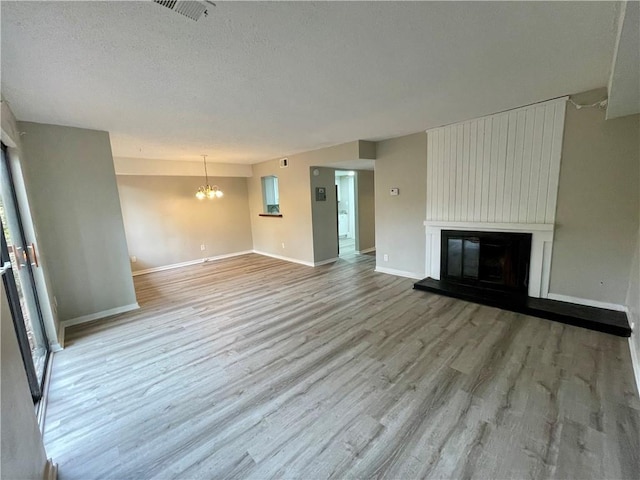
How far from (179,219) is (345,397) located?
5.94 metres

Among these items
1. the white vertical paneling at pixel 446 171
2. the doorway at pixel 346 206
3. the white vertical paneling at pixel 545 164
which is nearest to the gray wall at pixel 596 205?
the white vertical paneling at pixel 545 164

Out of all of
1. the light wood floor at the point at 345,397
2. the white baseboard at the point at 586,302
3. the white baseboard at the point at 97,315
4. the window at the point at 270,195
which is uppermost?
the window at the point at 270,195

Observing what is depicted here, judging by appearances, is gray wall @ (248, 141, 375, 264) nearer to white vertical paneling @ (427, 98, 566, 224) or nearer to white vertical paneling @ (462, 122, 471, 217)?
white vertical paneling @ (427, 98, 566, 224)

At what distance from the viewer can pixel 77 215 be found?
3.35 meters

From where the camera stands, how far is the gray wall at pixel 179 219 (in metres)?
5.85

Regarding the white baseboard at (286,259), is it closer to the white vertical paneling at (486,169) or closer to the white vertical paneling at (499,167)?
the white vertical paneling at (499,167)

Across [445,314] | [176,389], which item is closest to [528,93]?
[445,314]

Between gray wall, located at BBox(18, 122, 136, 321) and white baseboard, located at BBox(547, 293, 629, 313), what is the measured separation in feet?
18.6

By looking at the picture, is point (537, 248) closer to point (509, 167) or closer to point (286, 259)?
point (509, 167)

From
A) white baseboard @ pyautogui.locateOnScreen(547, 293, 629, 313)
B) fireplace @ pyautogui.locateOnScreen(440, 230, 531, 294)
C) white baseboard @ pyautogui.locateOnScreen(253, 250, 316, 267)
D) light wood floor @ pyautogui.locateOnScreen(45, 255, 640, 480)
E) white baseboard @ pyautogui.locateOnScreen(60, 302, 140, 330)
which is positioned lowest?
light wood floor @ pyautogui.locateOnScreen(45, 255, 640, 480)

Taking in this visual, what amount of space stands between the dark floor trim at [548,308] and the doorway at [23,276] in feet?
14.5

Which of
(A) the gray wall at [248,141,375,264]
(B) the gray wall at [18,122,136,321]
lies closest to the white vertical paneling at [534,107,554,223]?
(A) the gray wall at [248,141,375,264]

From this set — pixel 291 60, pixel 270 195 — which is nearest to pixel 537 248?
pixel 291 60

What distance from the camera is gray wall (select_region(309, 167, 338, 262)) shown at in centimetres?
581
